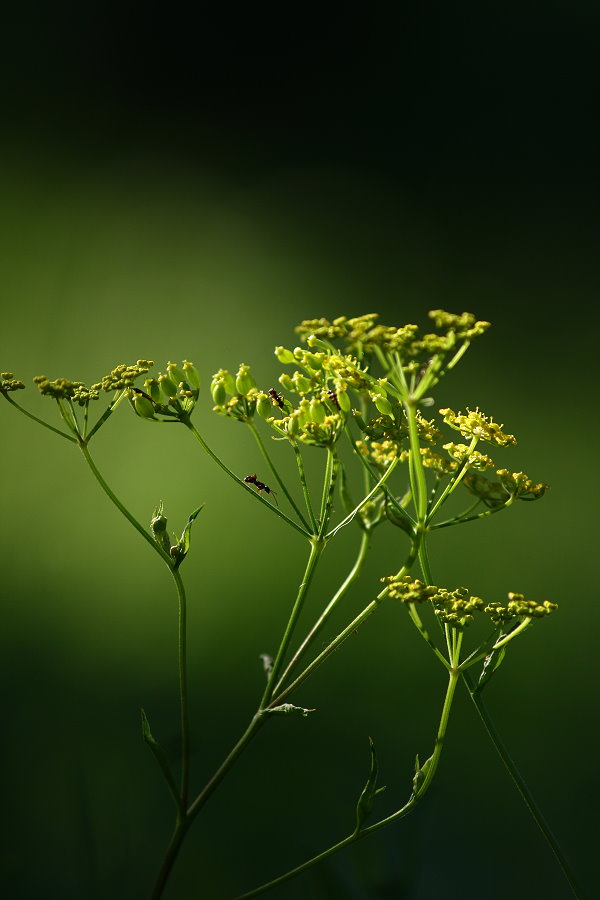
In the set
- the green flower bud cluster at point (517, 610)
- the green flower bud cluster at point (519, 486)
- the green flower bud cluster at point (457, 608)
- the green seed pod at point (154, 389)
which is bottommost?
the green flower bud cluster at point (517, 610)

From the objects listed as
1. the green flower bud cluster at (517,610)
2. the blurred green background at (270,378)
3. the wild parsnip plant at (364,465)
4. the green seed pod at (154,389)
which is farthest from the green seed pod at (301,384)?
the blurred green background at (270,378)

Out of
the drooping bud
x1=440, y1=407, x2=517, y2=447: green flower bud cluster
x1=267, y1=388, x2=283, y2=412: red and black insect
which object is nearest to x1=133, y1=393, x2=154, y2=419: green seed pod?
the drooping bud

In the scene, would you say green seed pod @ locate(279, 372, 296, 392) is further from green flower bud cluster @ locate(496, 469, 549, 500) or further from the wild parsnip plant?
green flower bud cluster @ locate(496, 469, 549, 500)

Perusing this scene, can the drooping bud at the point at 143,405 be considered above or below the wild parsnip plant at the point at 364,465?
above

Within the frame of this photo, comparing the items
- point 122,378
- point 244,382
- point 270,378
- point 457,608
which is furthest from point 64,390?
point 270,378

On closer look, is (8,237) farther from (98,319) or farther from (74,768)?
(74,768)

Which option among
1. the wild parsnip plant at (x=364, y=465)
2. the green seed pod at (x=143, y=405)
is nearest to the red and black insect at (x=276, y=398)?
the wild parsnip plant at (x=364, y=465)

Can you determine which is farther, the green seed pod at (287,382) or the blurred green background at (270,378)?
the blurred green background at (270,378)

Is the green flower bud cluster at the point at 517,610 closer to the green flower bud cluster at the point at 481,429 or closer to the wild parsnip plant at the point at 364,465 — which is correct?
the wild parsnip plant at the point at 364,465

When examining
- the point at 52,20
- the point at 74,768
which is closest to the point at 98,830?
the point at 74,768
